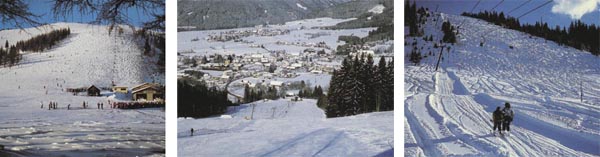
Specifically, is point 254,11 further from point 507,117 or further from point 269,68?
point 507,117

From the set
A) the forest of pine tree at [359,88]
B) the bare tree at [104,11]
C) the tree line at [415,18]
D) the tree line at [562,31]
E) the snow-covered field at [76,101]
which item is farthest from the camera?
the tree line at [415,18]

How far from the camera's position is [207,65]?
786cm

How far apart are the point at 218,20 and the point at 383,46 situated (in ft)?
6.51

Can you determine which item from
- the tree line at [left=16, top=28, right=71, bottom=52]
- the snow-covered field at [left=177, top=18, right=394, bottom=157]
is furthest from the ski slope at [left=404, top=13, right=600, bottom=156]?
the tree line at [left=16, top=28, right=71, bottom=52]

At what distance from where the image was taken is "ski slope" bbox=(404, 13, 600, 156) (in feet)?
25.8

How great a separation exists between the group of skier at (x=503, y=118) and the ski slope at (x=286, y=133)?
120 centimetres

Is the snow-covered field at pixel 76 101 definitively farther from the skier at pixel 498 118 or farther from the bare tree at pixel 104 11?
the skier at pixel 498 118

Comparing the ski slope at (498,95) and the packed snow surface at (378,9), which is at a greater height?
the packed snow surface at (378,9)

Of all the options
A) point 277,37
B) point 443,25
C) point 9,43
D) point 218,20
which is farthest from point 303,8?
point 9,43

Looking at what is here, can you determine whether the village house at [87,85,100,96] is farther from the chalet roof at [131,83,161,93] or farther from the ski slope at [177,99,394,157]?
the ski slope at [177,99,394,157]

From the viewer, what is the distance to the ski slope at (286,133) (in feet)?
25.3

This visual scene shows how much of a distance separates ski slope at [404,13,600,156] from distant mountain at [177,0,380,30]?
880 mm

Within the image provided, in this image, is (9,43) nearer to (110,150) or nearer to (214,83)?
(110,150)

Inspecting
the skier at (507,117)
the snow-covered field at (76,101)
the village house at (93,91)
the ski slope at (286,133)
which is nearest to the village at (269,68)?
the ski slope at (286,133)
